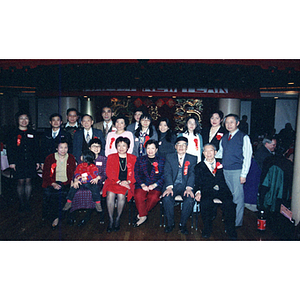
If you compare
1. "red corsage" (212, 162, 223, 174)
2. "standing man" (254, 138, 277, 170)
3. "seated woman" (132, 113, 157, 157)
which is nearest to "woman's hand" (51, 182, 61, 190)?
"seated woman" (132, 113, 157, 157)

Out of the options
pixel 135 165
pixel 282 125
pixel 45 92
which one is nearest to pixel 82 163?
pixel 135 165

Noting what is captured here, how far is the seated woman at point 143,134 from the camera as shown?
3.74 metres

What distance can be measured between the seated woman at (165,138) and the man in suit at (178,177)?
0.43 m

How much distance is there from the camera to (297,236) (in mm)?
3053

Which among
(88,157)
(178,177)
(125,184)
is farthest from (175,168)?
(88,157)

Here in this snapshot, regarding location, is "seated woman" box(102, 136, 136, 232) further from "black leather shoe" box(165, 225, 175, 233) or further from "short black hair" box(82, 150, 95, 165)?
"black leather shoe" box(165, 225, 175, 233)

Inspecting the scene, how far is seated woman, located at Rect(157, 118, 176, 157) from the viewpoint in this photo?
3.82 metres

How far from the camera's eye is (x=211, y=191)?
3215 millimetres

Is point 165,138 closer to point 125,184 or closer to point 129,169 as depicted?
point 129,169

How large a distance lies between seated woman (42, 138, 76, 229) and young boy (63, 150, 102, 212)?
128mm

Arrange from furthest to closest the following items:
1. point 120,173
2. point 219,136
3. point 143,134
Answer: point 143,134
point 219,136
point 120,173

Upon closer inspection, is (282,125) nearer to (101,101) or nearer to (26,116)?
(101,101)

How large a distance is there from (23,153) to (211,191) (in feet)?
9.21

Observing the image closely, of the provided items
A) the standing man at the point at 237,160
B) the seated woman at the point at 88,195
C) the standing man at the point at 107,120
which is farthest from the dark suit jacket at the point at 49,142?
the standing man at the point at 237,160
